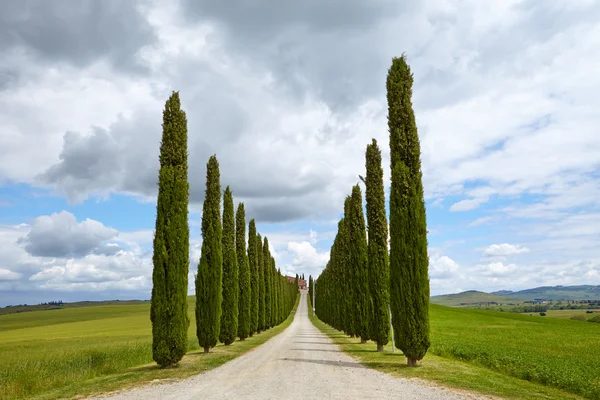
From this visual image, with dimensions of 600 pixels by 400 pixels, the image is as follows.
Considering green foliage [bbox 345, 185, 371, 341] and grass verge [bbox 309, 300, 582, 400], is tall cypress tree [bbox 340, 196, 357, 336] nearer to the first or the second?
green foliage [bbox 345, 185, 371, 341]

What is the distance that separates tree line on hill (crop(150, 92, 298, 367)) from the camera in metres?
16.2

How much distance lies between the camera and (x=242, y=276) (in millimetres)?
35844

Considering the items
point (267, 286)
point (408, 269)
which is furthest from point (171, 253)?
point (267, 286)

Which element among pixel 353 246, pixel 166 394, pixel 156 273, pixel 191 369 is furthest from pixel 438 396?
pixel 353 246

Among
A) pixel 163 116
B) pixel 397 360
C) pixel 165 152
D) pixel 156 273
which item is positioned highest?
pixel 163 116

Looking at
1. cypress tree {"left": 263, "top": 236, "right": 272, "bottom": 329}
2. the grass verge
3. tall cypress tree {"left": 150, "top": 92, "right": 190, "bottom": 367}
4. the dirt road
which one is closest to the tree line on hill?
tall cypress tree {"left": 150, "top": 92, "right": 190, "bottom": 367}

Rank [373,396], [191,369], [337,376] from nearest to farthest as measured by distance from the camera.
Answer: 1. [373,396]
2. [337,376]
3. [191,369]

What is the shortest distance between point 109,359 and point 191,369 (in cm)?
554

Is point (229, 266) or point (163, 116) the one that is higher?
point (163, 116)

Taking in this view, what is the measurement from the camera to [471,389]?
10.6 m

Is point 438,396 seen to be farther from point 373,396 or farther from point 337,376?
point 337,376

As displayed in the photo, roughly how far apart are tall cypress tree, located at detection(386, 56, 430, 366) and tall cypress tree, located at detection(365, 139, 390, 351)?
20.0ft

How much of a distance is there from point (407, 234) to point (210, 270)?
1201 centimetres

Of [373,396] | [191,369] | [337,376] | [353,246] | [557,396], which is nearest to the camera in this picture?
[373,396]
